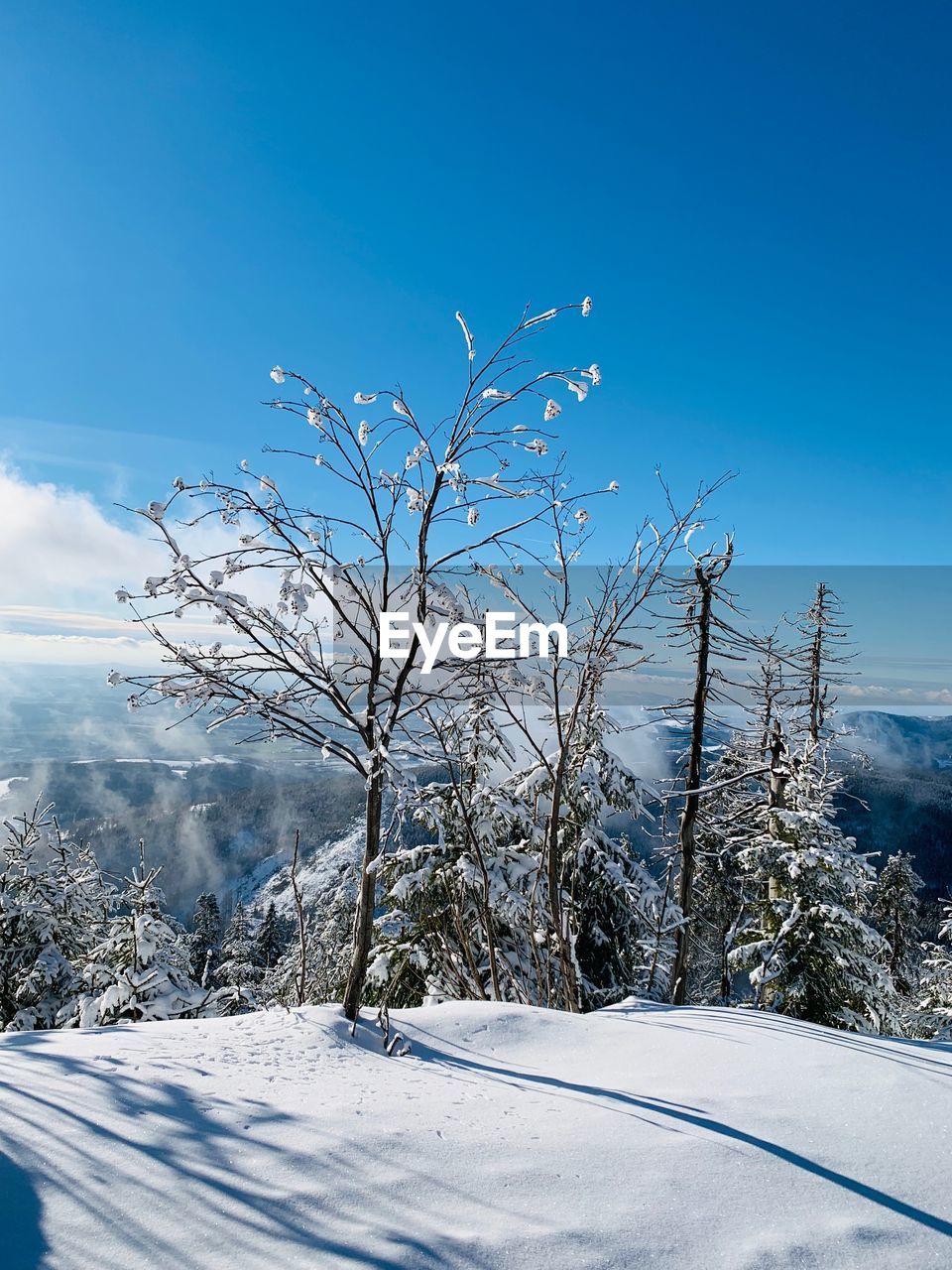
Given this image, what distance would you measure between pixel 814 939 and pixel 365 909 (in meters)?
8.83

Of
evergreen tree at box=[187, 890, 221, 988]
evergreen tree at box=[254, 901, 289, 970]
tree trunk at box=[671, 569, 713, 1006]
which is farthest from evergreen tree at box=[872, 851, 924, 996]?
evergreen tree at box=[187, 890, 221, 988]

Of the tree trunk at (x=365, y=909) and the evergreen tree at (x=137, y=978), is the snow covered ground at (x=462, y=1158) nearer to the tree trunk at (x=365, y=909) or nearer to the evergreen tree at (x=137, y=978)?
the tree trunk at (x=365, y=909)

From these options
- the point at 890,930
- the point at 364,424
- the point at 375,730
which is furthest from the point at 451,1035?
the point at 890,930

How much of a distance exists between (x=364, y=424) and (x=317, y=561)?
1.28m

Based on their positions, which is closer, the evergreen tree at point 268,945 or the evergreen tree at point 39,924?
the evergreen tree at point 39,924

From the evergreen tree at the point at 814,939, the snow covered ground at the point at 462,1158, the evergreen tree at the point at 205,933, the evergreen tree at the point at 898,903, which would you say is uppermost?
the snow covered ground at the point at 462,1158

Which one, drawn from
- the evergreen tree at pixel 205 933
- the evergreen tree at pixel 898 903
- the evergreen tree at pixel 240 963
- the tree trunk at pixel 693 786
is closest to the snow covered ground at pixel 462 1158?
the tree trunk at pixel 693 786

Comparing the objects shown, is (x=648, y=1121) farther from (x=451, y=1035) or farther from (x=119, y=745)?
(x=119, y=745)

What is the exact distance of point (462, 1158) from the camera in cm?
303

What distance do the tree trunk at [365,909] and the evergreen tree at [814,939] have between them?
781 cm

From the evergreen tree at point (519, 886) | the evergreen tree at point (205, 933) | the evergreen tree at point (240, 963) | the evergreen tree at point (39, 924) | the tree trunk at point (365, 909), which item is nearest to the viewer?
the tree trunk at point (365, 909)

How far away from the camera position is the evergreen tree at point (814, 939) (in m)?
10.7

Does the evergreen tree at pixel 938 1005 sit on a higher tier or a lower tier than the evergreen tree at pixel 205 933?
higher

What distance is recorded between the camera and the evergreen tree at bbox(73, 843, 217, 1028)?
30.5ft
